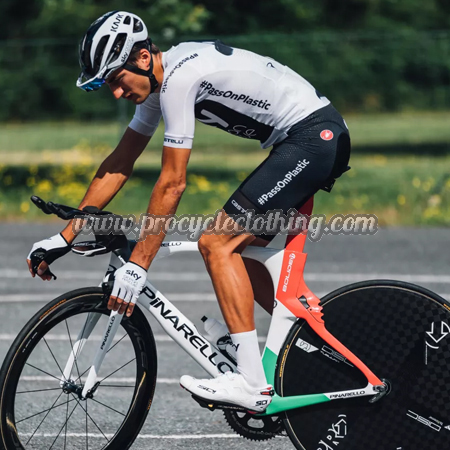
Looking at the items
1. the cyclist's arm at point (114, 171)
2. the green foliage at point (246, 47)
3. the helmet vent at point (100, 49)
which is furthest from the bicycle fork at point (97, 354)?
the green foliage at point (246, 47)

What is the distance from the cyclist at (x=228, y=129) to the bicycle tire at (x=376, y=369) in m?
0.23

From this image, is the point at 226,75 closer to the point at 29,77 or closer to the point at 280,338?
the point at 280,338

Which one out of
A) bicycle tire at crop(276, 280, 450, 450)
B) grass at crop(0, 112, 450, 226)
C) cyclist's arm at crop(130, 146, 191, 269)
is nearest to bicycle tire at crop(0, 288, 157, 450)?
cyclist's arm at crop(130, 146, 191, 269)

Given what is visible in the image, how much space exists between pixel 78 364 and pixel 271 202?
1.19 metres

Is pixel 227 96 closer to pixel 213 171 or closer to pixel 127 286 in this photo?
pixel 127 286

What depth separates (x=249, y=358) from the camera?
13.6 ft

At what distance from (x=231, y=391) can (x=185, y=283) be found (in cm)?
509

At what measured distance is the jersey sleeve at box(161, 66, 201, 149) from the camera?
12.9 feet

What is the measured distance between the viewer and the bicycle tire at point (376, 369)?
4.18m

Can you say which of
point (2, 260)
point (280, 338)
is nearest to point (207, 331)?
point (280, 338)

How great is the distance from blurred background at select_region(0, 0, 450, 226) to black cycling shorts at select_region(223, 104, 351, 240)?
9538 mm

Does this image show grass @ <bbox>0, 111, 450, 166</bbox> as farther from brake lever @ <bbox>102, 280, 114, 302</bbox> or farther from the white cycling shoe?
the white cycling shoe

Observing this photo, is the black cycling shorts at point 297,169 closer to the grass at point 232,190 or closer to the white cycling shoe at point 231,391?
the white cycling shoe at point 231,391

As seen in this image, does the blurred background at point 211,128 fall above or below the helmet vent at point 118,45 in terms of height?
below
